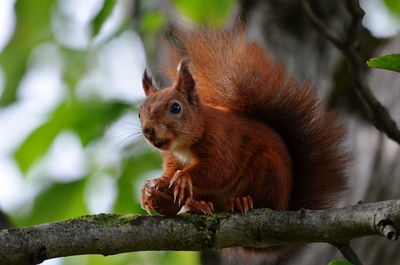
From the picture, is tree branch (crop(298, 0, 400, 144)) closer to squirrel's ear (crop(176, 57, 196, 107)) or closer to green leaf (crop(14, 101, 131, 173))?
squirrel's ear (crop(176, 57, 196, 107))

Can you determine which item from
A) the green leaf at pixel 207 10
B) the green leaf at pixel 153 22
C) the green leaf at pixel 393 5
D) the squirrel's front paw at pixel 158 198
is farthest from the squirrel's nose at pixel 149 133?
the green leaf at pixel 393 5

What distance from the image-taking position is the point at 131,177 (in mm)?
3023

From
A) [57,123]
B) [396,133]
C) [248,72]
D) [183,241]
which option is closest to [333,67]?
[248,72]

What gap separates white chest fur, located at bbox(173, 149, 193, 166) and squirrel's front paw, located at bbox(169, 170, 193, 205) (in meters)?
0.22

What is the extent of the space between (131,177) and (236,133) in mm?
1121

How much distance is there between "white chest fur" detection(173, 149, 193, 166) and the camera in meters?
2.05

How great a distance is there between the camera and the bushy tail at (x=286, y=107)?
2168 mm

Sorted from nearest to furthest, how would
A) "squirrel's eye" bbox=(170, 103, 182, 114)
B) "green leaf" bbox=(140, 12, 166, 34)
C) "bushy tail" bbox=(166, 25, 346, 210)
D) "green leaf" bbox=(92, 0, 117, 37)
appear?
"green leaf" bbox=(92, 0, 117, 37) < "squirrel's eye" bbox=(170, 103, 182, 114) < "bushy tail" bbox=(166, 25, 346, 210) < "green leaf" bbox=(140, 12, 166, 34)

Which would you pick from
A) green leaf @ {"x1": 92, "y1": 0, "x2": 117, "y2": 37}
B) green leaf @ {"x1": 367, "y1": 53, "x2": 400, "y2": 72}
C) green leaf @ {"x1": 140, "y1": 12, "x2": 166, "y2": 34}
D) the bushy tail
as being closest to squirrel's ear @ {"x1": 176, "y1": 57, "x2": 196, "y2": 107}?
the bushy tail

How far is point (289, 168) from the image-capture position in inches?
81.6

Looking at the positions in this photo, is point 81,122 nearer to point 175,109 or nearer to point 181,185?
point 175,109

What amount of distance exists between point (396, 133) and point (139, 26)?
1929mm

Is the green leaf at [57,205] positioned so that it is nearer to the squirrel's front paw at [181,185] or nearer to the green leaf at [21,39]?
the green leaf at [21,39]

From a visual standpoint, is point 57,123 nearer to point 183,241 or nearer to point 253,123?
point 253,123
